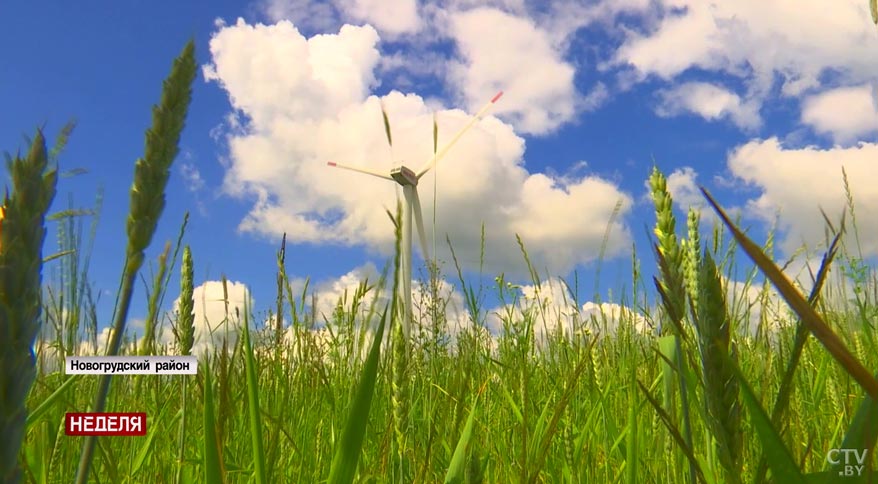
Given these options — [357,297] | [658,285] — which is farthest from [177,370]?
[357,297]

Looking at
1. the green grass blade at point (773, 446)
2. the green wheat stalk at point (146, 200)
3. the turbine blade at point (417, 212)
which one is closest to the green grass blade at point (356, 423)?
the green wheat stalk at point (146, 200)

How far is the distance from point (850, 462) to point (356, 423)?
65 cm

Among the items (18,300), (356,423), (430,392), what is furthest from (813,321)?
(430,392)

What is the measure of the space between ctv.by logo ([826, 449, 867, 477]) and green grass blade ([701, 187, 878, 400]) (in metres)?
0.25

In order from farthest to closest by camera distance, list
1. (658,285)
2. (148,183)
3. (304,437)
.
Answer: (304,437), (658,285), (148,183)

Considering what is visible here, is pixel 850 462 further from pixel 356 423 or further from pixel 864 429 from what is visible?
pixel 356 423

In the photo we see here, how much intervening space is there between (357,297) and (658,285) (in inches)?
67.4

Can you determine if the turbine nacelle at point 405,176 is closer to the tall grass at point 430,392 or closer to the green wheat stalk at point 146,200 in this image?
the tall grass at point 430,392

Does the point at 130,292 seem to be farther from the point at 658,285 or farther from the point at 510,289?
the point at 510,289

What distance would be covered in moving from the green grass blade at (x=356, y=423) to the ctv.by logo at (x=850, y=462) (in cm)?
59

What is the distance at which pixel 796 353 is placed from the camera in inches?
28.5

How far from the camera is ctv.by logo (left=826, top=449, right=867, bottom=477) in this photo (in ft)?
2.41

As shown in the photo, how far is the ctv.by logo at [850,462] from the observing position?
74 cm

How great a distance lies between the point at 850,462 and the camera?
2.52 ft
